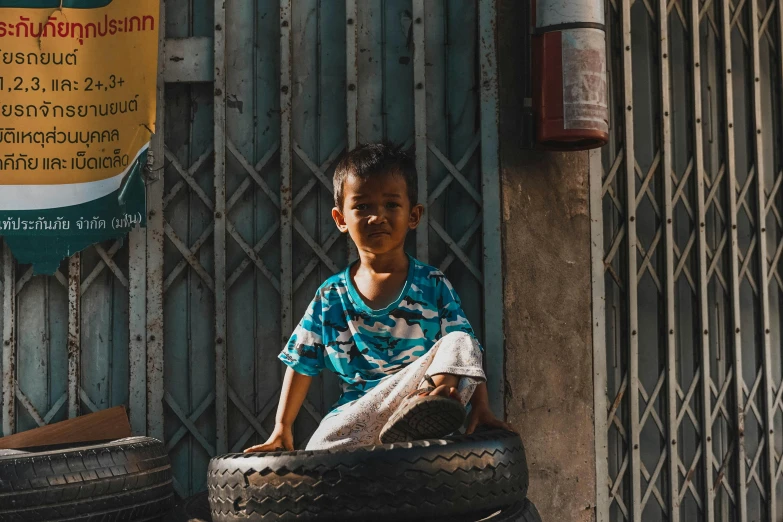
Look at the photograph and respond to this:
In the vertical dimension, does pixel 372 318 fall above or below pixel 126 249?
below

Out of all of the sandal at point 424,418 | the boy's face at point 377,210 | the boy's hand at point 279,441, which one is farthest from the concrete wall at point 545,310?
the sandal at point 424,418

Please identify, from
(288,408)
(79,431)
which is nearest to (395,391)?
(288,408)

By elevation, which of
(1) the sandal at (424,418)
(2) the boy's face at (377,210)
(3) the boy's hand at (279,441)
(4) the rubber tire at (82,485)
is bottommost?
(4) the rubber tire at (82,485)

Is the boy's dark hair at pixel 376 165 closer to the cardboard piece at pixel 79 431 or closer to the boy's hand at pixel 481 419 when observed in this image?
the boy's hand at pixel 481 419

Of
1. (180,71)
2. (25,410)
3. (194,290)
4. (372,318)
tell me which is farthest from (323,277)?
(25,410)

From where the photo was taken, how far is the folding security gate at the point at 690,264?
470 cm

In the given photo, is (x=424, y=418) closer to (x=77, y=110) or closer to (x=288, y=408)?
(x=288, y=408)

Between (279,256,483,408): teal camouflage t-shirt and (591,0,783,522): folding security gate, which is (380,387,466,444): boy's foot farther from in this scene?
(591,0,783,522): folding security gate

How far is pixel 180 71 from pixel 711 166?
9.96ft

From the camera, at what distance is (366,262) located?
3.70 meters

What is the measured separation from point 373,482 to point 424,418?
27 cm

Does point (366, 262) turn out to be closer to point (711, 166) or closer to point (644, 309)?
point (644, 309)

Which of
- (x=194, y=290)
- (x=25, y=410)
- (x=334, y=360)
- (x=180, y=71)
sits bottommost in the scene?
(x=25, y=410)

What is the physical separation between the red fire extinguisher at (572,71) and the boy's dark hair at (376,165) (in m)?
0.93
